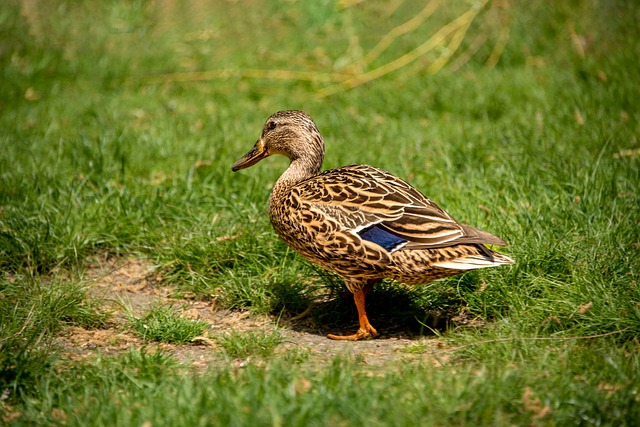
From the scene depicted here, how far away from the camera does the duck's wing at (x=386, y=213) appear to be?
4590mm

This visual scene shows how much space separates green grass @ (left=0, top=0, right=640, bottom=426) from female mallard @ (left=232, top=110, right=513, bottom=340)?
407 millimetres

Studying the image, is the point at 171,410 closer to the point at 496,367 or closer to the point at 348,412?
the point at 348,412

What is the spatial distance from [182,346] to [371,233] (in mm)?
1291

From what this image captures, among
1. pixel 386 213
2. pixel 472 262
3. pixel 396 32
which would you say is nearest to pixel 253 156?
pixel 386 213

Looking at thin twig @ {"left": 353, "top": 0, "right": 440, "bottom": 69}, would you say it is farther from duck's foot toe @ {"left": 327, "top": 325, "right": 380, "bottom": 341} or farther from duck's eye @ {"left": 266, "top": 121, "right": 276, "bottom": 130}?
duck's foot toe @ {"left": 327, "top": 325, "right": 380, "bottom": 341}

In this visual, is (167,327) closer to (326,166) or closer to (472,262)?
(472,262)

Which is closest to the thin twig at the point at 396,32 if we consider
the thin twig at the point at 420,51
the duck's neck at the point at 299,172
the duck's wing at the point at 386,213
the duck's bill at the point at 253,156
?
the thin twig at the point at 420,51

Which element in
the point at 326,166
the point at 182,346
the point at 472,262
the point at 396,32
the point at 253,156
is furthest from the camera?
the point at 396,32

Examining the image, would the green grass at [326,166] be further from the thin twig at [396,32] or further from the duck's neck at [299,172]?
the duck's neck at [299,172]

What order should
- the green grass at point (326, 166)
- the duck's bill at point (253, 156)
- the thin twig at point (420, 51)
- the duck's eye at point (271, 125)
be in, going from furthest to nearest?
the thin twig at point (420, 51), the duck's bill at point (253, 156), the duck's eye at point (271, 125), the green grass at point (326, 166)

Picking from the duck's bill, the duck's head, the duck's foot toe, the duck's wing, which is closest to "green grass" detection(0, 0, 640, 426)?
the duck's foot toe

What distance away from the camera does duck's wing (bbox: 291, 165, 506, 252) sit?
4.59 metres

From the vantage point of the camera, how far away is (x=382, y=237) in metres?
4.63

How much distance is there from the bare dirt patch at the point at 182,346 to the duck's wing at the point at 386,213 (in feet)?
1.98
